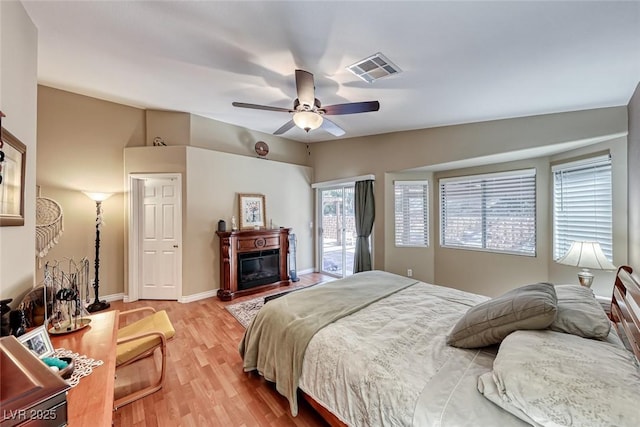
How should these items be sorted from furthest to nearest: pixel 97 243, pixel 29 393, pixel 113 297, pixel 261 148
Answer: pixel 261 148
pixel 113 297
pixel 97 243
pixel 29 393

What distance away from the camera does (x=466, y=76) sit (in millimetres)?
2377

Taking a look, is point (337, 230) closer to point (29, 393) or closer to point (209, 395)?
point (209, 395)

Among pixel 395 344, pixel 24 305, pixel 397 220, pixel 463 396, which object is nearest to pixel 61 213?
pixel 24 305

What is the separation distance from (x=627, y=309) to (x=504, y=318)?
0.97 meters

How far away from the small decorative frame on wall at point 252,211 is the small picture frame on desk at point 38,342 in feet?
10.9

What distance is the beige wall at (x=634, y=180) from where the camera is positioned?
7.04 ft

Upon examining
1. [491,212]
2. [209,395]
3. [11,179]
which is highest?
[11,179]

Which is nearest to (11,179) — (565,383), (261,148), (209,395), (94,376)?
(94,376)

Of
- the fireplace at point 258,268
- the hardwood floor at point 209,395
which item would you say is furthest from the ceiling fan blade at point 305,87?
the fireplace at point 258,268

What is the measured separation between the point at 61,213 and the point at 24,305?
2.47m

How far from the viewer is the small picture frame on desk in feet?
3.84

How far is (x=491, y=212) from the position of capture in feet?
12.5

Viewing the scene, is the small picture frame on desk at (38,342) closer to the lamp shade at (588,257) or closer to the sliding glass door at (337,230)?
the lamp shade at (588,257)

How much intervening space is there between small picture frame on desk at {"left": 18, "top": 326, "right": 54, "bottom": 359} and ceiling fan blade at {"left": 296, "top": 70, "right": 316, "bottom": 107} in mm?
2355
